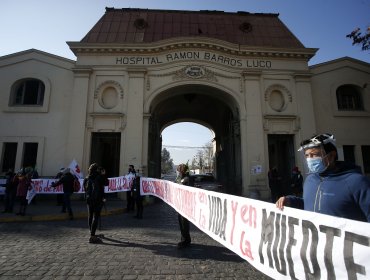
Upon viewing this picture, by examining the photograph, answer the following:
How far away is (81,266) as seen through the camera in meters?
4.82

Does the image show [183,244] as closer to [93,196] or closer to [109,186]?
[93,196]

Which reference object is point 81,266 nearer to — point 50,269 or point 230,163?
point 50,269

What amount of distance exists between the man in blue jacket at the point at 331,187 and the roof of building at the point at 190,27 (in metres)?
17.4

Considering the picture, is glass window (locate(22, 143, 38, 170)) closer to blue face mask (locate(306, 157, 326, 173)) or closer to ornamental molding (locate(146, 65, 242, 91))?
ornamental molding (locate(146, 65, 242, 91))

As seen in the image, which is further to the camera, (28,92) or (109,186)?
(28,92)

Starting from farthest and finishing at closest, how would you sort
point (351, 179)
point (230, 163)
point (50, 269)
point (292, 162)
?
point (230, 163), point (292, 162), point (50, 269), point (351, 179)

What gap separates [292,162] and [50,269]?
16.7 m

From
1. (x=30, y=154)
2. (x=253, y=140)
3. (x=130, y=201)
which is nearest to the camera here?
(x=130, y=201)

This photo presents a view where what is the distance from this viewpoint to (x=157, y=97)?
1844 cm

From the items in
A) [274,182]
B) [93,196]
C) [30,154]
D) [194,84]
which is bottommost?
[93,196]

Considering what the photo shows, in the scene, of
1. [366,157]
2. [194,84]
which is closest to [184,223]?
[194,84]

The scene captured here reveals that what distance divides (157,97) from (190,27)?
6626mm

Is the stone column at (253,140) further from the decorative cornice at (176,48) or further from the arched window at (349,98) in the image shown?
the arched window at (349,98)

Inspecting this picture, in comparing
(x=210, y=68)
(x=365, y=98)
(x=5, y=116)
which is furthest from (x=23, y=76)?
(x=365, y=98)
